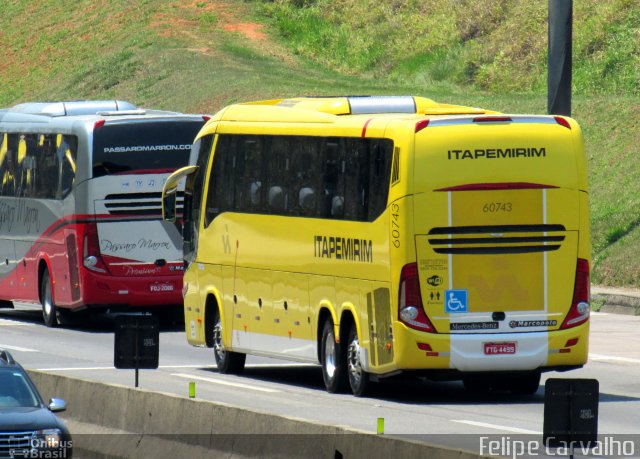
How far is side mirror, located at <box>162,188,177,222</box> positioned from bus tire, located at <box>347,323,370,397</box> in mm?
5746

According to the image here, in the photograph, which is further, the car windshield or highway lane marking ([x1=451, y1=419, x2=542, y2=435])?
highway lane marking ([x1=451, y1=419, x2=542, y2=435])

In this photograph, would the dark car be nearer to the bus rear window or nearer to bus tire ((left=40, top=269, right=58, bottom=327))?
the bus rear window

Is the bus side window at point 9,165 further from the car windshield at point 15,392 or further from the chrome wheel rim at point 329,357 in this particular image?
the car windshield at point 15,392

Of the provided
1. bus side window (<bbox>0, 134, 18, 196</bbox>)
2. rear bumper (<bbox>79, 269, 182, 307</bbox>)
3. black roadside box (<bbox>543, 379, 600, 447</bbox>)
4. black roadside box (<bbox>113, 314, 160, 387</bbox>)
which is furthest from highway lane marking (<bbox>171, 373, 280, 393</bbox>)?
bus side window (<bbox>0, 134, 18, 196</bbox>)

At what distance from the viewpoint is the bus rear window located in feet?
93.2

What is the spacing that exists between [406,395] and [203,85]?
125ft

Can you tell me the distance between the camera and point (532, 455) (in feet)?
44.7

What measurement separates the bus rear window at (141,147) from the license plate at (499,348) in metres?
11.6

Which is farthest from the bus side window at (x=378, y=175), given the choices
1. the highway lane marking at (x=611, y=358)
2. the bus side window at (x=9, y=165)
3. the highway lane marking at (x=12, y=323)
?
the bus side window at (x=9, y=165)

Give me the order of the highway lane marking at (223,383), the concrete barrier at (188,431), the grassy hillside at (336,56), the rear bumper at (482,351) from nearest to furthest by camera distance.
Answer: the concrete barrier at (188,431)
the rear bumper at (482,351)
the highway lane marking at (223,383)
the grassy hillside at (336,56)

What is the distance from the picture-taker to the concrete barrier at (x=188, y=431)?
12.5 metres

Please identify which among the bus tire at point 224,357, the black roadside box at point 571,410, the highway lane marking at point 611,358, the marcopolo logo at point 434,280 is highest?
the black roadside box at point 571,410

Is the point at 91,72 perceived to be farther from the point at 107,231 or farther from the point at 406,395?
the point at 406,395

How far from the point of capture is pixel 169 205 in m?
24.4
